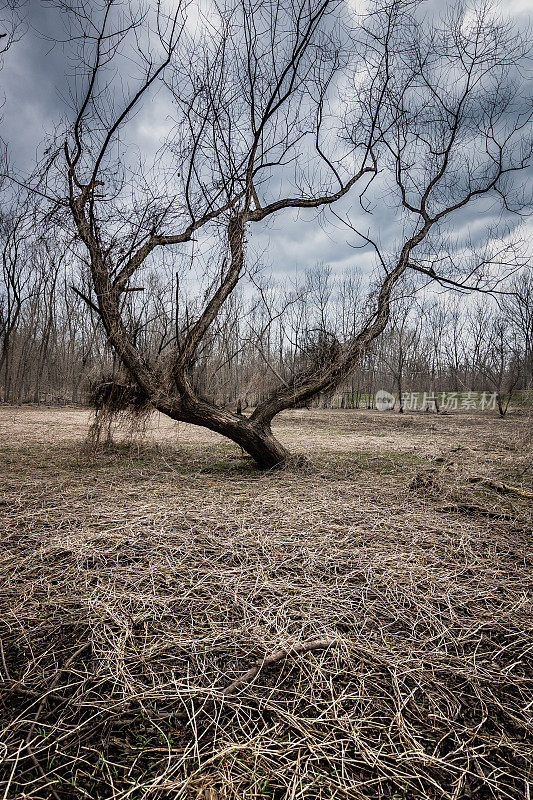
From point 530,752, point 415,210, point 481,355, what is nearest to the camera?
point 530,752

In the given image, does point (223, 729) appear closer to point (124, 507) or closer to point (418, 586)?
point (418, 586)

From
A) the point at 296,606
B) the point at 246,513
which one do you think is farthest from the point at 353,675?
the point at 246,513

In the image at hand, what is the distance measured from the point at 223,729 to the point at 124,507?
232 centimetres

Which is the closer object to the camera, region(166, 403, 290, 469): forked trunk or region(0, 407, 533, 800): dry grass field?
region(0, 407, 533, 800): dry grass field

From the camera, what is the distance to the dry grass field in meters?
1.10

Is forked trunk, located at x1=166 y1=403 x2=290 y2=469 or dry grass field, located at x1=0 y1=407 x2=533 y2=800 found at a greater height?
forked trunk, located at x1=166 y1=403 x2=290 y2=469

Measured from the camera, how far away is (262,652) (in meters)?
1.56

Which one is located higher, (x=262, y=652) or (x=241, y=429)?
(x=241, y=429)

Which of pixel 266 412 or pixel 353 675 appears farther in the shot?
pixel 266 412

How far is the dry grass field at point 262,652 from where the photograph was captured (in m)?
1.10

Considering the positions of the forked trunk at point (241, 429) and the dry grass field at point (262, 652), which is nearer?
the dry grass field at point (262, 652)

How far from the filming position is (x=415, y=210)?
5801 millimetres

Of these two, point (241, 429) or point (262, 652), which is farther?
point (241, 429)

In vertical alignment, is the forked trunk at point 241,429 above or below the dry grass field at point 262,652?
above
